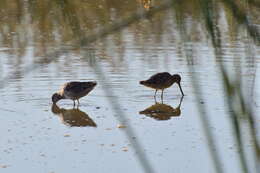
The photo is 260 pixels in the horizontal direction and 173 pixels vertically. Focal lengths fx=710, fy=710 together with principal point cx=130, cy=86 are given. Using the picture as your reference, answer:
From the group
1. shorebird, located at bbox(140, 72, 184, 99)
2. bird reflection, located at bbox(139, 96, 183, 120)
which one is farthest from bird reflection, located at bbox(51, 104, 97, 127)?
shorebird, located at bbox(140, 72, 184, 99)

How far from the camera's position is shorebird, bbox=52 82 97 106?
28.4 ft

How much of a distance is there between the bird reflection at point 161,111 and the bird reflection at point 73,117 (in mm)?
679

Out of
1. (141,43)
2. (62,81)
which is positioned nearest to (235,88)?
(62,81)

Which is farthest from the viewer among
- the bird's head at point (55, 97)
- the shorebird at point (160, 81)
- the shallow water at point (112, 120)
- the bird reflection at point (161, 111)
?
the shorebird at point (160, 81)

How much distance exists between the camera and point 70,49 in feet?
4.05

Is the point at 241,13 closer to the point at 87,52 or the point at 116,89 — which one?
the point at 87,52

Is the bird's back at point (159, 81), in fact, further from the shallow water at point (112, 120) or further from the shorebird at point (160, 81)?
the shallow water at point (112, 120)

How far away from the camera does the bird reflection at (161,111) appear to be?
8.20 meters

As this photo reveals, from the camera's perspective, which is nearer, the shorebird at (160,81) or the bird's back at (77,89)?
the bird's back at (77,89)

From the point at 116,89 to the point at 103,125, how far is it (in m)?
1.19

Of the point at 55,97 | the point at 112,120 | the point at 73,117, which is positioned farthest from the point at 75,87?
the point at 112,120

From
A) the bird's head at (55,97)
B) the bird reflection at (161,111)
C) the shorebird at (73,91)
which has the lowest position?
the bird reflection at (161,111)

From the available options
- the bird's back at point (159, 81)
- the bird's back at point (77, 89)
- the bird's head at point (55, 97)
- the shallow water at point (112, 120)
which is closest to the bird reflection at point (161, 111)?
the shallow water at point (112, 120)

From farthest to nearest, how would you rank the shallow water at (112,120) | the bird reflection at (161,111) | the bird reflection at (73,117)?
the bird reflection at (161,111) < the bird reflection at (73,117) < the shallow water at (112,120)
